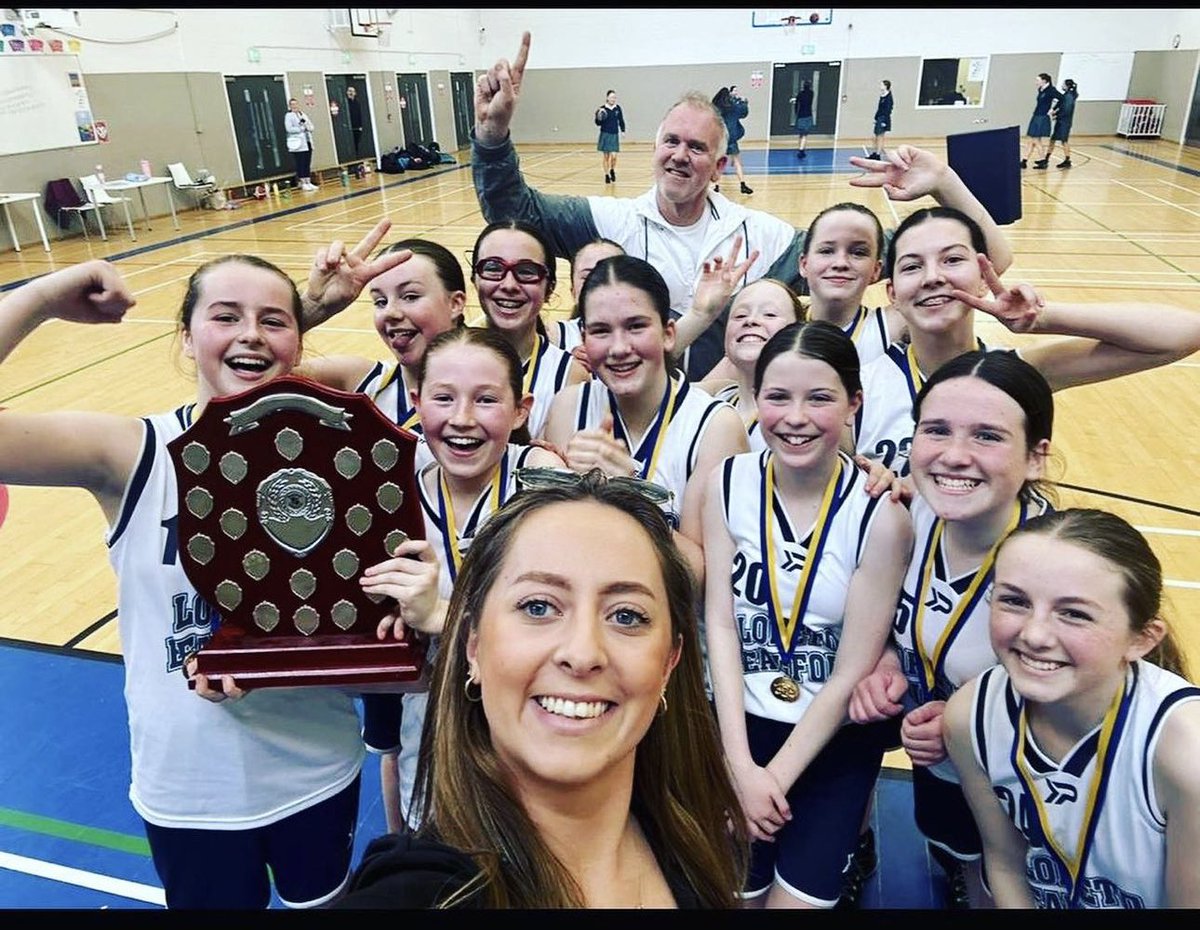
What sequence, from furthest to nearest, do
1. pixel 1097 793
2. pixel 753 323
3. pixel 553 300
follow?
pixel 553 300 → pixel 753 323 → pixel 1097 793

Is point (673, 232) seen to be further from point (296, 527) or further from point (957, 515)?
point (296, 527)

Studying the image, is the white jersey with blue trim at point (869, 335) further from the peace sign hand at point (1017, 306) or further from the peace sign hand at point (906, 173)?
the peace sign hand at point (1017, 306)

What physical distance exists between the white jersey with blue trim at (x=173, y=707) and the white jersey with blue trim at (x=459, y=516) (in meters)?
0.53

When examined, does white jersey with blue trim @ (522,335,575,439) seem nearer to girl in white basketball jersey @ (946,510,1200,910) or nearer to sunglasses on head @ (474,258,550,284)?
sunglasses on head @ (474,258,550,284)

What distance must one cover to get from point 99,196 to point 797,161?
1654 cm

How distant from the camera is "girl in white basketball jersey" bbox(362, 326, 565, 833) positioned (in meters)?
2.27

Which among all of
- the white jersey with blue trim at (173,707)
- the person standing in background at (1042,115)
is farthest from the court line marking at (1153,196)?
the white jersey with blue trim at (173,707)

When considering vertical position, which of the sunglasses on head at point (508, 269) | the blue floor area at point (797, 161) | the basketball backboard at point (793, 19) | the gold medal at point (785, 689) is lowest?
the blue floor area at point (797, 161)

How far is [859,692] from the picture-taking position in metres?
2.19

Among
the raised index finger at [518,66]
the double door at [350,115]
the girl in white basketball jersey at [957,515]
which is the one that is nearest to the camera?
the girl in white basketball jersey at [957,515]

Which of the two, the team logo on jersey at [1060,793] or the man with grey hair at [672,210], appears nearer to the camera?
the team logo on jersey at [1060,793]

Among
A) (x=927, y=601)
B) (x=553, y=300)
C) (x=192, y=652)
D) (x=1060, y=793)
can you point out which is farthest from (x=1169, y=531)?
(x=553, y=300)

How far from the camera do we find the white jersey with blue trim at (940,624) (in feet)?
6.79

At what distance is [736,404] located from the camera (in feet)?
10.5
